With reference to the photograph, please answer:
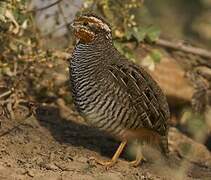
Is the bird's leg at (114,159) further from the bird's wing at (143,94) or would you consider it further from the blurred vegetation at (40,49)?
the blurred vegetation at (40,49)

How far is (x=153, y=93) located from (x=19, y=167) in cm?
164

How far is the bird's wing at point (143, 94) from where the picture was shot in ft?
24.0

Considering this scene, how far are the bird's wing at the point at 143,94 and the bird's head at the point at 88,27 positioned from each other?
373 millimetres

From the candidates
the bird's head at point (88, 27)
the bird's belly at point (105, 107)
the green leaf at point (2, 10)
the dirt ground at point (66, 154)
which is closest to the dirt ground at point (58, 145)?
the dirt ground at point (66, 154)

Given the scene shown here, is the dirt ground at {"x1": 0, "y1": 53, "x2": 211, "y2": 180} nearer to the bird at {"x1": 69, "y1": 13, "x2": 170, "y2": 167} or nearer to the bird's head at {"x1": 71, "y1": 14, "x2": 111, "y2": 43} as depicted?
the bird at {"x1": 69, "y1": 13, "x2": 170, "y2": 167}

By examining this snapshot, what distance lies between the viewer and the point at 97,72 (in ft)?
23.9

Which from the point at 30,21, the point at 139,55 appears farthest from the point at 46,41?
the point at 139,55

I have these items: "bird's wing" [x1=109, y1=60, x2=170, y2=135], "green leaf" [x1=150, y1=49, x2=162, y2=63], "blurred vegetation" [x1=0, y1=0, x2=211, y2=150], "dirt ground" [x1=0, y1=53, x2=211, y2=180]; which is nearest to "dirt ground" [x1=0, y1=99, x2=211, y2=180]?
"dirt ground" [x1=0, y1=53, x2=211, y2=180]

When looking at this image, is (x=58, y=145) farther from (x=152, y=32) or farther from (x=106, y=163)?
(x=152, y=32)

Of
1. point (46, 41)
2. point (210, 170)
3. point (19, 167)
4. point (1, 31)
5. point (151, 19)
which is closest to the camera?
point (19, 167)

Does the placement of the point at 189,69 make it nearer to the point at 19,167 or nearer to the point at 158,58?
the point at 158,58

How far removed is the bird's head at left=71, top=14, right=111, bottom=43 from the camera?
7398mm

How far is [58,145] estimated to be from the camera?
7840mm

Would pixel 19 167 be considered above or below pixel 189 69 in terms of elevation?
below
